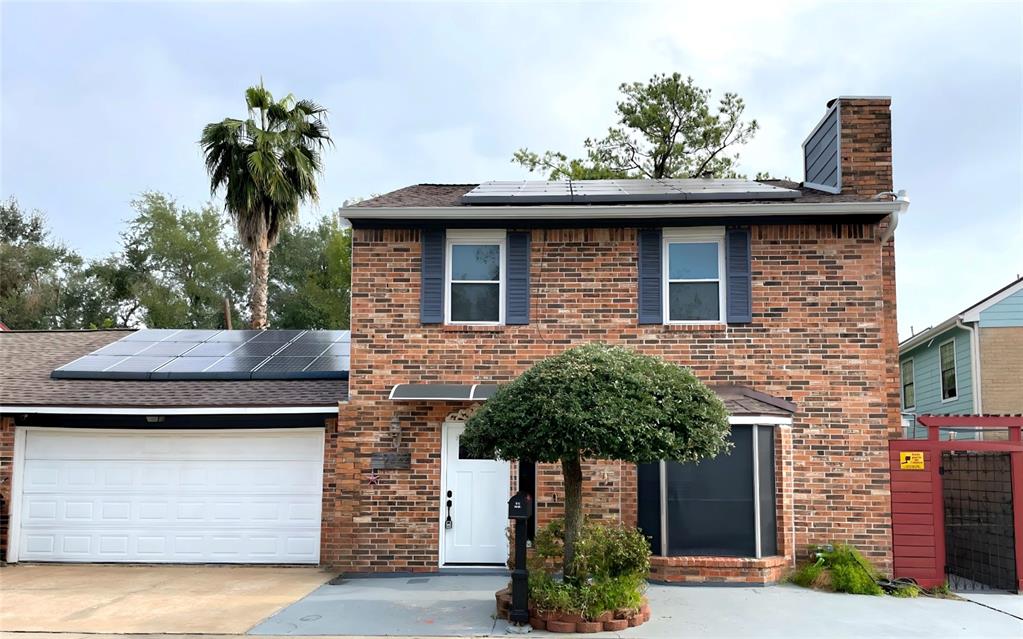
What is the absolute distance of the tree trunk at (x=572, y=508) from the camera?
905 cm

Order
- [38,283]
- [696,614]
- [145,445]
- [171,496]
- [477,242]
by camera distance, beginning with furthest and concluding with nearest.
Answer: [38,283] < [145,445] < [171,496] < [477,242] < [696,614]

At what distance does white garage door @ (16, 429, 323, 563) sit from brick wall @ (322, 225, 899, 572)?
36.2 inches

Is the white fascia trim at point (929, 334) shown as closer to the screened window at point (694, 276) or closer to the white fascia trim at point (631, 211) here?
the white fascia trim at point (631, 211)

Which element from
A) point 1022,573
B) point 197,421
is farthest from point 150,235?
point 1022,573

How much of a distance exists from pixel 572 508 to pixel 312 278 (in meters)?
29.1

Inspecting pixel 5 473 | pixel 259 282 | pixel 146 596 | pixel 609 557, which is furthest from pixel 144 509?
pixel 259 282

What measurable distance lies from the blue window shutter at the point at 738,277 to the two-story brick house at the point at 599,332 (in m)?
0.03

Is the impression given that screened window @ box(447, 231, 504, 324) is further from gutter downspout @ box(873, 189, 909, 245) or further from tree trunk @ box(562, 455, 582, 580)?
gutter downspout @ box(873, 189, 909, 245)

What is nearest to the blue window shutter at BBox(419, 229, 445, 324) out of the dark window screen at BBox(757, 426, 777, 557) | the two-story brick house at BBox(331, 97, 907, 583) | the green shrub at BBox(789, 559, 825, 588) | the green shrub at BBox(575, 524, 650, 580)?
the two-story brick house at BBox(331, 97, 907, 583)

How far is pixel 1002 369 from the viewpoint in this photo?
18031 mm

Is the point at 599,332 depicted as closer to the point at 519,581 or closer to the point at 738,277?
the point at 738,277

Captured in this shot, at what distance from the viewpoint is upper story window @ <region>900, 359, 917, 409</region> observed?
877 inches

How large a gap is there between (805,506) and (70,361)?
479 inches

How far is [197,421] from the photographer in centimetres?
1315
